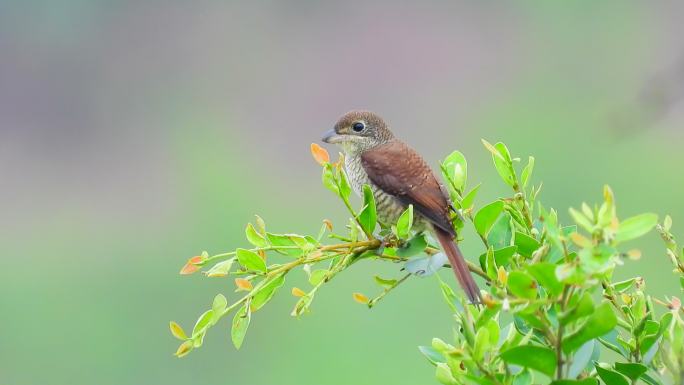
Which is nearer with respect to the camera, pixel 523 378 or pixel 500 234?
pixel 523 378

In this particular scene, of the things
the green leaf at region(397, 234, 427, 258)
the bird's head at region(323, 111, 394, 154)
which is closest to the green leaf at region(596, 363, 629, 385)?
the green leaf at region(397, 234, 427, 258)

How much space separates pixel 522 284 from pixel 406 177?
67.5 inches

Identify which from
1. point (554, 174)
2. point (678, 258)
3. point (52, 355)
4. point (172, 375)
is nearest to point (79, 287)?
point (52, 355)

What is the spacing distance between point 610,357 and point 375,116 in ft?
9.69

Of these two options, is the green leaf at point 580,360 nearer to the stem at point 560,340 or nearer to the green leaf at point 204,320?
the stem at point 560,340

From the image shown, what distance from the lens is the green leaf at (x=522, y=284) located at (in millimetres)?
1179

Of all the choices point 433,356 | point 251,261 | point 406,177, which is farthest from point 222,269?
point 406,177

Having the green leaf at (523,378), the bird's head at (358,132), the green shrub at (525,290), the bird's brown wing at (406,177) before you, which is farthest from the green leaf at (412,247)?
the bird's head at (358,132)

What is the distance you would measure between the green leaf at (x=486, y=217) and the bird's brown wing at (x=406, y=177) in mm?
839

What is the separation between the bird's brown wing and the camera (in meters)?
2.60

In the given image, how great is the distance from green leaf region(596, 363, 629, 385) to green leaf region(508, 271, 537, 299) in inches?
9.6

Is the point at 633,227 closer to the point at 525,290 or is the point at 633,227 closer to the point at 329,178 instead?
the point at 525,290

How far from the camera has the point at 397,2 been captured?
14.4m

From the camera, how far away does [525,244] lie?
62.4 inches
